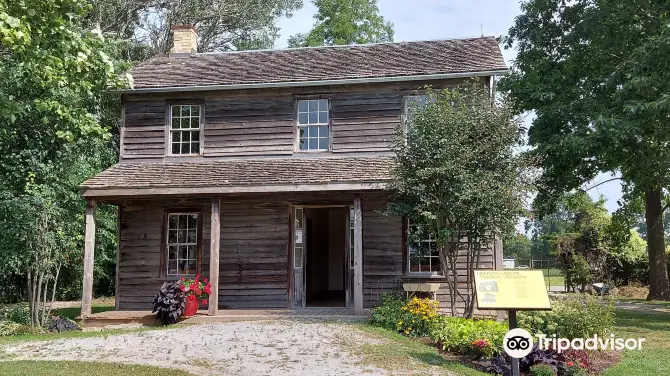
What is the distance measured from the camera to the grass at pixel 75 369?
8.39m

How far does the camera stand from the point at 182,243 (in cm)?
1583

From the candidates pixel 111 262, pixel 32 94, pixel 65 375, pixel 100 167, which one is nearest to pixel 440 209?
pixel 65 375

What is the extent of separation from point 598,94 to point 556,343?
1271 cm

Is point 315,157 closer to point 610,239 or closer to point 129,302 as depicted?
point 129,302

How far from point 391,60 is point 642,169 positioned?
7.84m

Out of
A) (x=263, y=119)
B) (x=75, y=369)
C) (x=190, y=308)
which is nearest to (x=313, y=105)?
(x=263, y=119)

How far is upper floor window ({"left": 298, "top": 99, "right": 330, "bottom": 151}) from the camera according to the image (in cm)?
1567

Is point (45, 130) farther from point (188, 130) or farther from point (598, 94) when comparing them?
point (598, 94)

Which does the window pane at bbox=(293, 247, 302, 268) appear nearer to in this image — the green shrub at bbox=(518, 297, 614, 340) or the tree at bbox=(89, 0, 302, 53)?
the green shrub at bbox=(518, 297, 614, 340)

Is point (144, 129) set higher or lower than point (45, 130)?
lower

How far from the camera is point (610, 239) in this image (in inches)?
988

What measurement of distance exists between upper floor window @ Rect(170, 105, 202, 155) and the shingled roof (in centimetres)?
72

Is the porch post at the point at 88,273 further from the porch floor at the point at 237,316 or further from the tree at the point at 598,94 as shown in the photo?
the tree at the point at 598,94

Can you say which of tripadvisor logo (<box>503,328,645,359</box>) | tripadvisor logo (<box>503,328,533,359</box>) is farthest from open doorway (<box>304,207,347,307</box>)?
tripadvisor logo (<box>503,328,533,359</box>)
